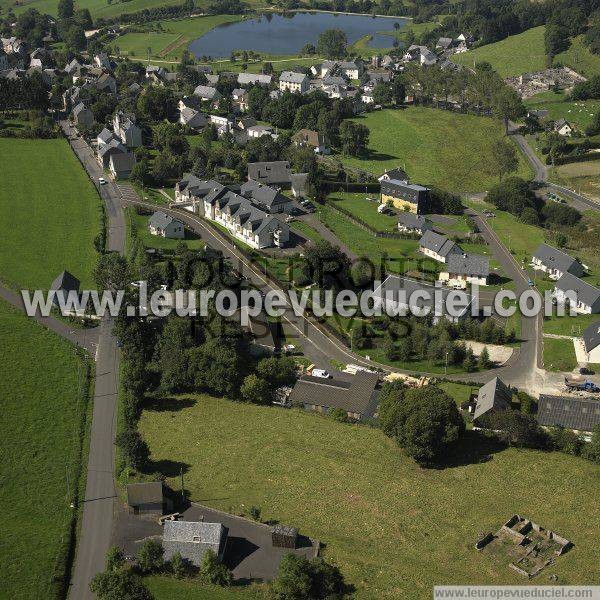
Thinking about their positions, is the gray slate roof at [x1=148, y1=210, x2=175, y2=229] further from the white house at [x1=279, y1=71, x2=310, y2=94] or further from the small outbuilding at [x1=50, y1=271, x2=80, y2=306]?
the white house at [x1=279, y1=71, x2=310, y2=94]

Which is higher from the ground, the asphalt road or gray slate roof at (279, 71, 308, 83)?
gray slate roof at (279, 71, 308, 83)

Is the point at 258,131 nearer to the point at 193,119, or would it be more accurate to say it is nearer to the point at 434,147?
the point at 193,119

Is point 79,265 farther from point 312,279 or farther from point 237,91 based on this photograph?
point 237,91

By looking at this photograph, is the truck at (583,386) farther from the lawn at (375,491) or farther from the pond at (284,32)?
the pond at (284,32)

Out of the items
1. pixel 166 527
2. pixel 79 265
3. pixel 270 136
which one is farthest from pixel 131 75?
pixel 166 527

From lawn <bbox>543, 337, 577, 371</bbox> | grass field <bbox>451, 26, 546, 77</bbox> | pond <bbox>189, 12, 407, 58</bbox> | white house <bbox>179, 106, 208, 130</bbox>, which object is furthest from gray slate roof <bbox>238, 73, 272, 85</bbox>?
lawn <bbox>543, 337, 577, 371</bbox>

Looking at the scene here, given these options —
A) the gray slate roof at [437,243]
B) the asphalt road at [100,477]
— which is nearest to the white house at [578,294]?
the gray slate roof at [437,243]

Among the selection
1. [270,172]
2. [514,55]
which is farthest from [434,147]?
[514,55]
